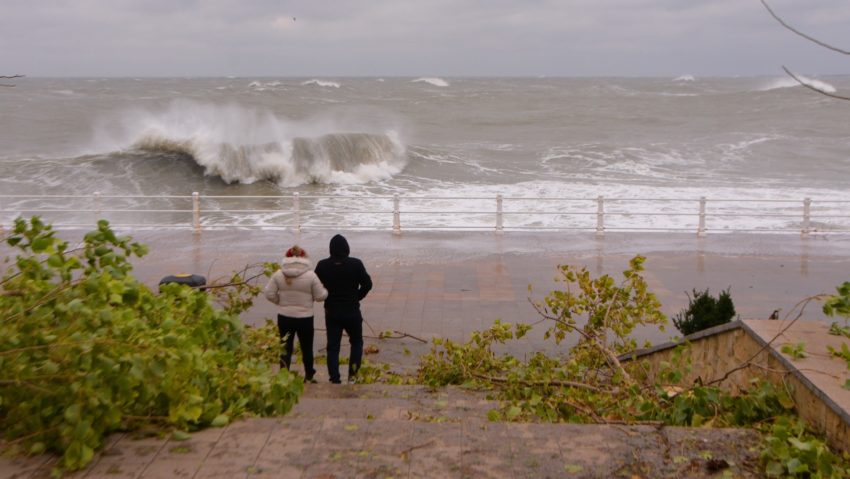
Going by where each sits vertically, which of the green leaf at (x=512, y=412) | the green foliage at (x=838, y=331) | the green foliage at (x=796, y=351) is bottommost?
the green leaf at (x=512, y=412)

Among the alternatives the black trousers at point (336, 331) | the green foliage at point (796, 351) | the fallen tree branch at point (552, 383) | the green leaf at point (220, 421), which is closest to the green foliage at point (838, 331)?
the green foliage at point (796, 351)

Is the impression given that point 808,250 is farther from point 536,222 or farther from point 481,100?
point 481,100

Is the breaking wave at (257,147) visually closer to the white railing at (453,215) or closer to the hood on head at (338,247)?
the white railing at (453,215)

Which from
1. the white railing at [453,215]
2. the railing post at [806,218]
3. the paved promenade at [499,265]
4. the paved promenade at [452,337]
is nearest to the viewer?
the paved promenade at [452,337]

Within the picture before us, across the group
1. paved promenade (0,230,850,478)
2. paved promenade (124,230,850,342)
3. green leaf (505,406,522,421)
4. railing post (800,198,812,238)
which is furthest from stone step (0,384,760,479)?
railing post (800,198,812,238)

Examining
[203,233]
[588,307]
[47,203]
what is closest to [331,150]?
[47,203]

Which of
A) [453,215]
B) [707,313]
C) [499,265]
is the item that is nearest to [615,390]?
[707,313]

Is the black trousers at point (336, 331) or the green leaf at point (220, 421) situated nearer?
the green leaf at point (220, 421)

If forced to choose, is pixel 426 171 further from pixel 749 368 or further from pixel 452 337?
pixel 749 368

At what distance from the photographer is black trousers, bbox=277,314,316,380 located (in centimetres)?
787

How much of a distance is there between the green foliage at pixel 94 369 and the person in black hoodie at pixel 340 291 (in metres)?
2.52

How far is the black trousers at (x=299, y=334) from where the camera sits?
787 centimetres

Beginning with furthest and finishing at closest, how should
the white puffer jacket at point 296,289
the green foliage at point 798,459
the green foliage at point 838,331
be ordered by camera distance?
1. the white puffer jacket at point 296,289
2. the green foliage at point 838,331
3. the green foliage at point 798,459

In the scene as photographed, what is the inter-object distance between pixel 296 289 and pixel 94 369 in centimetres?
358
